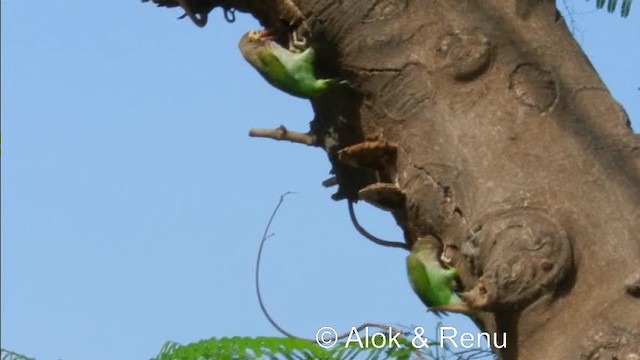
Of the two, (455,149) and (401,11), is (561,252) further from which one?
(401,11)

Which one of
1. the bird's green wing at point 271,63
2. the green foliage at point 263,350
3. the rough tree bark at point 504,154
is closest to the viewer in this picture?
the rough tree bark at point 504,154

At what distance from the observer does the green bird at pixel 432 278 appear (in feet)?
2.90

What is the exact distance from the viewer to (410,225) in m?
0.94

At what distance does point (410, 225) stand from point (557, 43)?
0.19 metres

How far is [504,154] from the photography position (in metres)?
0.83

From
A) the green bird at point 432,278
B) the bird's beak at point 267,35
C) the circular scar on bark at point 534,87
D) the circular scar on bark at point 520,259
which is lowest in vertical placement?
the circular scar on bark at point 520,259

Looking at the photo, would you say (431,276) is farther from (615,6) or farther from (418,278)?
(615,6)

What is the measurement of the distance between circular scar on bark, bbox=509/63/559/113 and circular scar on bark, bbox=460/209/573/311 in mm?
94

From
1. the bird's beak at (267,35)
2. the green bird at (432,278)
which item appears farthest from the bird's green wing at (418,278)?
the bird's beak at (267,35)

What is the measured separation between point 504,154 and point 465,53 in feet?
0.30

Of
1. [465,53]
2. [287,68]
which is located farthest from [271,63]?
[465,53]

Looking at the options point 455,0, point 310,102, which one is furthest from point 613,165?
point 310,102

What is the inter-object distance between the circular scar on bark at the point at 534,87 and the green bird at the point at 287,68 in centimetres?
17

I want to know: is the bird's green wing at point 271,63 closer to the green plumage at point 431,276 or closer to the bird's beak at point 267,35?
the bird's beak at point 267,35
